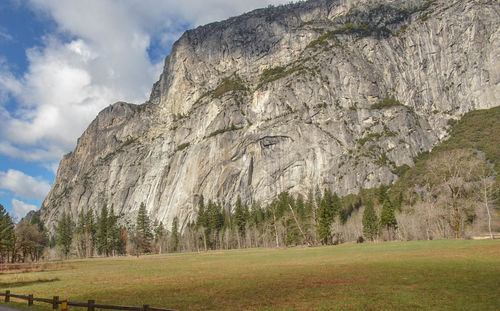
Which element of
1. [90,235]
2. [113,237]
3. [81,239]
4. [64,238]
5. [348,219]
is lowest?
[348,219]

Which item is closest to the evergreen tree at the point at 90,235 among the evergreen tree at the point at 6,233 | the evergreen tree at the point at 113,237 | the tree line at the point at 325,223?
Answer: the tree line at the point at 325,223

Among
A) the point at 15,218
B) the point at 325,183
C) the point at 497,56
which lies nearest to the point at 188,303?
the point at 15,218

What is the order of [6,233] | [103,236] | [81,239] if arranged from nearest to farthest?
[6,233]
[103,236]
[81,239]


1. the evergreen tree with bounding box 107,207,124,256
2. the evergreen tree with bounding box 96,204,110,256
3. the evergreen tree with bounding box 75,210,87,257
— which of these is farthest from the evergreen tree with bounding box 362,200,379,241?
the evergreen tree with bounding box 75,210,87,257

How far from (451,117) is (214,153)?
414 ft

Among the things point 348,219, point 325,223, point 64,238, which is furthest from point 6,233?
point 348,219

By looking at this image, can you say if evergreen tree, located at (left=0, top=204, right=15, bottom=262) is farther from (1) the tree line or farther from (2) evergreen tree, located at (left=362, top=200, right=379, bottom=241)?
(2) evergreen tree, located at (left=362, top=200, right=379, bottom=241)

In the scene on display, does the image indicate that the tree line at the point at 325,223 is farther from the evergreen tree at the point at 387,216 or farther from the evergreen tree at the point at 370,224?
the evergreen tree at the point at 387,216

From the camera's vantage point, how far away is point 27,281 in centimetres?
3484

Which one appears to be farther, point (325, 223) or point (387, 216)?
point (387, 216)

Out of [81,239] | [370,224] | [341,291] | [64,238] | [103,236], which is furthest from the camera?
[81,239]

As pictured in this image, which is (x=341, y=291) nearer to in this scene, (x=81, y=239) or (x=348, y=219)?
(x=348, y=219)

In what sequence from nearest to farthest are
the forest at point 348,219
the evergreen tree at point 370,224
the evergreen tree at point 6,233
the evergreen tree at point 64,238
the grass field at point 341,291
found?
the grass field at point 341,291, the forest at point 348,219, the evergreen tree at point 6,233, the evergreen tree at point 370,224, the evergreen tree at point 64,238

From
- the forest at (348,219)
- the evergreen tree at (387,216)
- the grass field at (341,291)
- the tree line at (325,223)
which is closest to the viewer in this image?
the grass field at (341,291)
